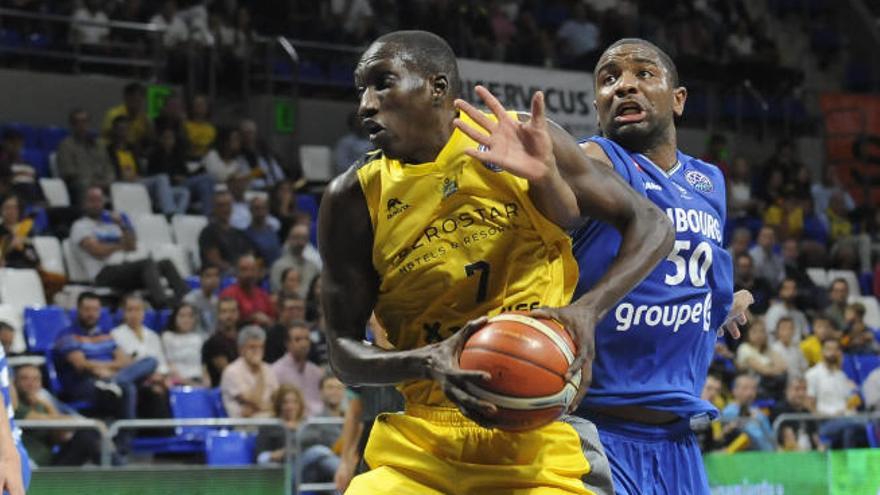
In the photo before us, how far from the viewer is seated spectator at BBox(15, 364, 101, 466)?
31.2ft

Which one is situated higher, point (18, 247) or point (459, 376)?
point (459, 376)

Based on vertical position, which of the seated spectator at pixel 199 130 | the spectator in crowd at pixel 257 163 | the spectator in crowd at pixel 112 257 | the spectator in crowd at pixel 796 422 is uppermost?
the seated spectator at pixel 199 130

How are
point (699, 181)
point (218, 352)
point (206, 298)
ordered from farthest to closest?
point (206, 298)
point (218, 352)
point (699, 181)

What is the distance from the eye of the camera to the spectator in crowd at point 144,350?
10.6 m

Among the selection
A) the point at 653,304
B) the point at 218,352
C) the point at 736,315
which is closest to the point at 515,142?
the point at 653,304

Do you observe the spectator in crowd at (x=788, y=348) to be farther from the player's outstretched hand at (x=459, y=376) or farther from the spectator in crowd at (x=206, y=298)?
the player's outstretched hand at (x=459, y=376)

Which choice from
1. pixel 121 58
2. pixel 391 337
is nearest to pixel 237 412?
pixel 121 58

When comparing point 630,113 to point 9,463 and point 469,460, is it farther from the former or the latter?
point 9,463

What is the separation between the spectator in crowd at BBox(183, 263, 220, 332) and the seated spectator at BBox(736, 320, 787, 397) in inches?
185

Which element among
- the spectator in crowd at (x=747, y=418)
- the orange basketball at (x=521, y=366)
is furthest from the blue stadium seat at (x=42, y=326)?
the orange basketball at (x=521, y=366)

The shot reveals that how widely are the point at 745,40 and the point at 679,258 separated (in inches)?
653

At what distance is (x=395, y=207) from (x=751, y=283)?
37.7 ft

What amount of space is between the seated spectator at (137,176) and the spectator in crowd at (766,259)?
238 inches

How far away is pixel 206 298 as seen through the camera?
1203 centimetres
